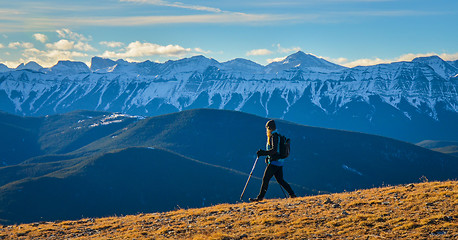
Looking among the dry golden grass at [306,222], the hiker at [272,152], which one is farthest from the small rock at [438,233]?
the hiker at [272,152]

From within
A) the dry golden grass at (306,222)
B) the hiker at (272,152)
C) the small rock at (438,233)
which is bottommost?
the dry golden grass at (306,222)

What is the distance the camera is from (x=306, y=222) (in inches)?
957

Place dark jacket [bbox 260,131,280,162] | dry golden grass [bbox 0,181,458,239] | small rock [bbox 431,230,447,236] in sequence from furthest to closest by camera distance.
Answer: dark jacket [bbox 260,131,280,162]
dry golden grass [bbox 0,181,458,239]
small rock [bbox 431,230,447,236]

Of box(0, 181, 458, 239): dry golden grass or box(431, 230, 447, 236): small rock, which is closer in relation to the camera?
box(431, 230, 447, 236): small rock

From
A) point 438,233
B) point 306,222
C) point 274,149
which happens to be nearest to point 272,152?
point 274,149

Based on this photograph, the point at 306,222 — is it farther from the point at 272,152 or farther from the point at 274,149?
the point at 274,149

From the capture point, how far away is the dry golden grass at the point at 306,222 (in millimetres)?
22047

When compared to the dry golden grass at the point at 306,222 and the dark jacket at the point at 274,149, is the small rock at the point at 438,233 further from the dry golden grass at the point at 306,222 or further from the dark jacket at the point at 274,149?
the dark jacket at the point at 274,149

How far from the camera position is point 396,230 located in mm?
21625

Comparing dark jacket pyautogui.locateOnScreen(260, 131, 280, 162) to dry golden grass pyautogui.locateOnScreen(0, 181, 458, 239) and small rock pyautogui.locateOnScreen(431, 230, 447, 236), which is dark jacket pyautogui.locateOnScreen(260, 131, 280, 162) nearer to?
dry golden grass pyautogui.locateOnScreen(0, 181, 458, 239)

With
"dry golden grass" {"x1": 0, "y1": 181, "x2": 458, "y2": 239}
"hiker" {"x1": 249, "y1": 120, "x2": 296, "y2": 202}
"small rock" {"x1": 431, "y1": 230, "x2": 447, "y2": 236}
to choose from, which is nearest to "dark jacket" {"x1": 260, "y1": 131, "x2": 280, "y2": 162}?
"hiker" {"x1": 249, "y1": 120, "x2": 296, "y2": 202}

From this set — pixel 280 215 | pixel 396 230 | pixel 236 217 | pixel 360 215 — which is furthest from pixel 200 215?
pixel 396 230

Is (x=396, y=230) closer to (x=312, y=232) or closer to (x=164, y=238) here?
(x=312, y=232)

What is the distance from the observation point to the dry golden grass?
22.0 m
